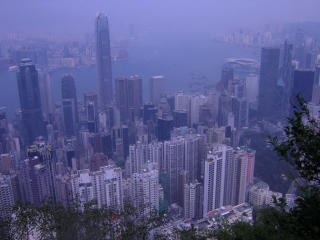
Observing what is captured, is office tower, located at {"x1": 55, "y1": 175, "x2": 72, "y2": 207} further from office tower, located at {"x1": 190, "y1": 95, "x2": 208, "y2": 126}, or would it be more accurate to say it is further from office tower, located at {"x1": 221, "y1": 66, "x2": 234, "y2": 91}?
office tower, located at {"x1": 221, "y1": 66, "x2": 234, "y2": 91}

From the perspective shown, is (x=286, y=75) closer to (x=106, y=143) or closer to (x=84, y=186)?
(x=106, y=143)

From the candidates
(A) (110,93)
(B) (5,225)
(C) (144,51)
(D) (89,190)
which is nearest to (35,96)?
(A) (110,93)

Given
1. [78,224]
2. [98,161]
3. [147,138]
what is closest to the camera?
[78,224]

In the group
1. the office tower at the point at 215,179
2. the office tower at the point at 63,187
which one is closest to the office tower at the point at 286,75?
the office tower at the point at 215,179

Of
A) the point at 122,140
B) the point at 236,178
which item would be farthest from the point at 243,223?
the point at 122,140

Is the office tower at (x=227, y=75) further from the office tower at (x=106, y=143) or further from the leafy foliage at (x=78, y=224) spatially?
the leafy foliage at (x=78, y=224)

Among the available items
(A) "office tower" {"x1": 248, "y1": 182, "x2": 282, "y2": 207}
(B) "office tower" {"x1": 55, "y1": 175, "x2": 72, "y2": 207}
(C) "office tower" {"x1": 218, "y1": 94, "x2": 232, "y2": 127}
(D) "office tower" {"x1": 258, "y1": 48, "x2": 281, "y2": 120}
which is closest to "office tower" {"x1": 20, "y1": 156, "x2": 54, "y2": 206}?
(B) "office tower" {"x1": 55, "y1": 175, "x2": 72, "y2": 207}
